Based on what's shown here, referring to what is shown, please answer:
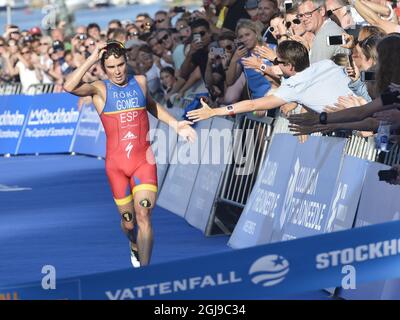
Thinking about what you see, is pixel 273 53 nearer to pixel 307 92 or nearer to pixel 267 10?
pixel 307 92

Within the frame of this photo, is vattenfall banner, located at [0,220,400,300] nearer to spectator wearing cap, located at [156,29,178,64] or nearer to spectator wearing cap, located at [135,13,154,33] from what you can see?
spectator wearing cap, located at [156,29,178,64]

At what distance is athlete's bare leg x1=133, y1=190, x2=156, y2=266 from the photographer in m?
13.1

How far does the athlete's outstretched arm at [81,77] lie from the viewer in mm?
13281

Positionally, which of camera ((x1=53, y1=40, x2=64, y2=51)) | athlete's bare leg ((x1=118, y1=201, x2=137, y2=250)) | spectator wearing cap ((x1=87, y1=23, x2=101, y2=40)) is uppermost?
athlete's bare leg ((x1=118, y1=201, x2=137, y2=250))

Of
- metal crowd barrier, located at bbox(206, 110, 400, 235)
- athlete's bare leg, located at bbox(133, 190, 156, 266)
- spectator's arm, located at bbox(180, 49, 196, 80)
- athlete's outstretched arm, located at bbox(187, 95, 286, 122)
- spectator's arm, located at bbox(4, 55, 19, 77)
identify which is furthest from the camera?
spectator's arm, located at bbox(4, 55, 19, 77)

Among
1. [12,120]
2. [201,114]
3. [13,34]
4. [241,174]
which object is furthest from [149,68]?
[13,34]

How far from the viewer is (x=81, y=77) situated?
1345 centimetres

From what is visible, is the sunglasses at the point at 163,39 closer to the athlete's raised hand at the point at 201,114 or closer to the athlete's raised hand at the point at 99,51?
the athlete's raised hand at the point at 99,51

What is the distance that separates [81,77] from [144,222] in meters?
1.58

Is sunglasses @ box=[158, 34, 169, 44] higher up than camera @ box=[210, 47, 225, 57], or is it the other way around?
camera @ box=[210, 47, 225, 57]

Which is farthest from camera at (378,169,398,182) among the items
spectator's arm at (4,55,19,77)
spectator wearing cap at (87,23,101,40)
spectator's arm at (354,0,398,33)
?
spectator's arm at (4,55,19,77)

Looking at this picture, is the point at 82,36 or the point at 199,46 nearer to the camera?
the point at 199,46

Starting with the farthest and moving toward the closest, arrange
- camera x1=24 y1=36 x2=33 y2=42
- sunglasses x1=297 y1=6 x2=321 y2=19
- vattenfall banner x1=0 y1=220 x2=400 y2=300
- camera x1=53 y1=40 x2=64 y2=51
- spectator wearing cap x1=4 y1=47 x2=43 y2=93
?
1. camera x1=24 y1=36 x2=33 y2=42
2. spectator wearing cap x1=4 y1=47 x2=43 y2=93
3. camera x1=53 y1=40 x2=64 y2=51
4. sunglasses x1=297 y1=6 x2=321 y2=19
5. vattenfall banner x1=0 y1=220 x2=400 y2=300
